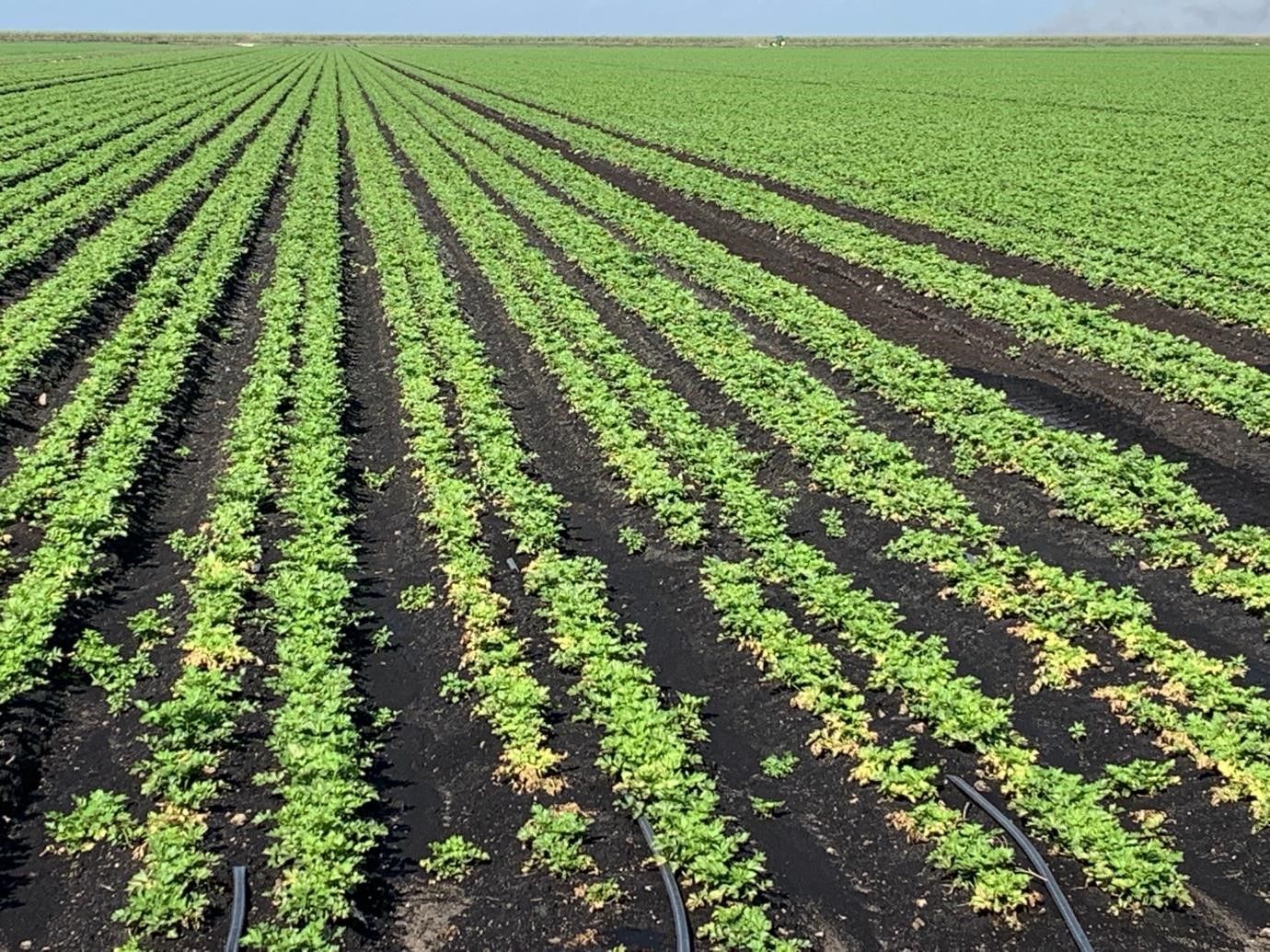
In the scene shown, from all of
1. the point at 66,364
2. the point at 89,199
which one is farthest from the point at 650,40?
the point at 66,364

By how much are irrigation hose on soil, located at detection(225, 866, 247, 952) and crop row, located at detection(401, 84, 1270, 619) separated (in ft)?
26.2

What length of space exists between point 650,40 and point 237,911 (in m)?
160

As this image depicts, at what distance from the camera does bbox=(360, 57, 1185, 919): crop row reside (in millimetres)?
6145

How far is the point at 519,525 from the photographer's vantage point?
10203 millimetres

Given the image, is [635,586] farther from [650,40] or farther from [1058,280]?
[650,40]

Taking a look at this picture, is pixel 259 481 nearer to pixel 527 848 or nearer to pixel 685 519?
pixel 685 519

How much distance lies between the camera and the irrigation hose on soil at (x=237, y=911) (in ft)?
18.6

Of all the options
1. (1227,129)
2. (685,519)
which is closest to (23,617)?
(685,519)

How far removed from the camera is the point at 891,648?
319 inches

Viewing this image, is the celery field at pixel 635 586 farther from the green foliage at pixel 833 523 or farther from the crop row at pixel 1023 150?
the crop row at pixel 1023 150

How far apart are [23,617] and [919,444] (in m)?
9.27

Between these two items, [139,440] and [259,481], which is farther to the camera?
[139,440]

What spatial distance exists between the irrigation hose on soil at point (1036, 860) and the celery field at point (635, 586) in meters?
0.05

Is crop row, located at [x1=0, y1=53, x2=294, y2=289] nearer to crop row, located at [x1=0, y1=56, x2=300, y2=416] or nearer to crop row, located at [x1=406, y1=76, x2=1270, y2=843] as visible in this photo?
crop row, located at [x1=0, y1=56, x2=300, y2=416]
